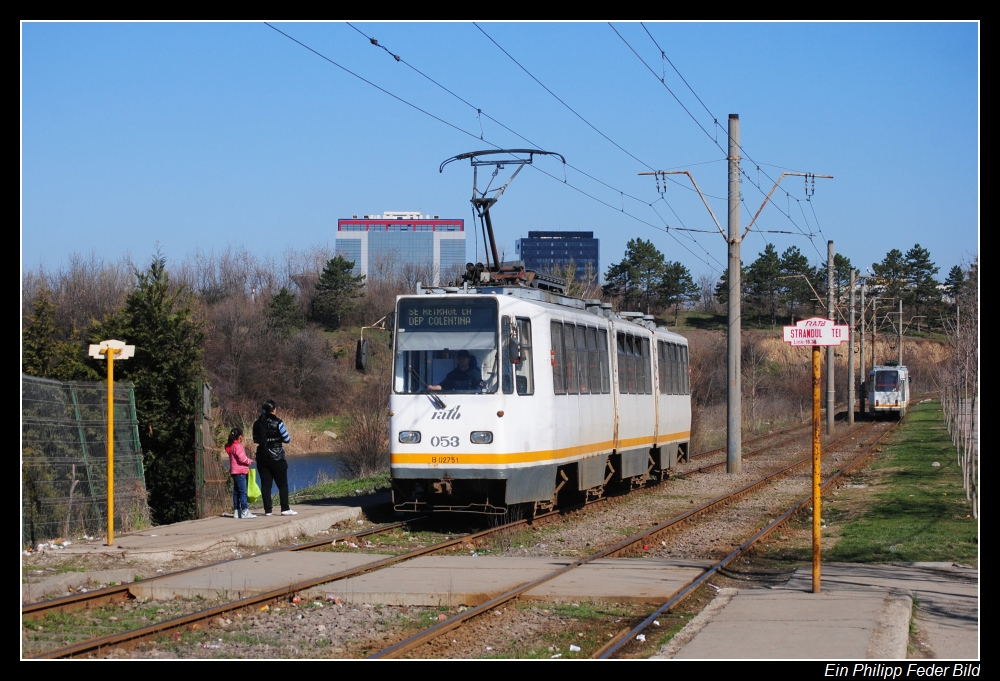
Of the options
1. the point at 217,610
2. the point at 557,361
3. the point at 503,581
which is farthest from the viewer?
the point at 557,361

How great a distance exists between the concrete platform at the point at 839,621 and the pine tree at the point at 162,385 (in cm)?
1649

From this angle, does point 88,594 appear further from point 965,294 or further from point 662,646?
point 965,294

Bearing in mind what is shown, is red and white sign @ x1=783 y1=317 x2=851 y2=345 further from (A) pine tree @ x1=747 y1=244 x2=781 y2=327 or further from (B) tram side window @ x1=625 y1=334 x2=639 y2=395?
(A) pine tree @ x1=747 y1=244 x2=781 y2=327

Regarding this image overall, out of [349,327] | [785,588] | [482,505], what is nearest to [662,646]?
[785,588]

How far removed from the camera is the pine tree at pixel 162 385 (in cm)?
2602

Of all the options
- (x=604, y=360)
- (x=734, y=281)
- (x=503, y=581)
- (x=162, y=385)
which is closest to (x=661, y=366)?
(x=734, y=281)

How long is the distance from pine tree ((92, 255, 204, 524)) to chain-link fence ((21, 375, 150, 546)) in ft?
25.6

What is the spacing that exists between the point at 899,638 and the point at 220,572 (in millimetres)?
6779

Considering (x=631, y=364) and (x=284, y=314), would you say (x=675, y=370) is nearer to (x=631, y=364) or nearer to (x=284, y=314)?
(x=631, y=364)

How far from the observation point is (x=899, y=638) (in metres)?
8.05

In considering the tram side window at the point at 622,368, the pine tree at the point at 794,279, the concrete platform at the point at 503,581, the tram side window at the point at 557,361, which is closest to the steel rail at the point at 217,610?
the concrete platform at the point at 503,581

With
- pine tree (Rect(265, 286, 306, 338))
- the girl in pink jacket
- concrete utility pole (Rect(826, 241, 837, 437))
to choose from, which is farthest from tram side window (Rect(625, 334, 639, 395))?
pine tree (Rect(265, 286, 306, 338))

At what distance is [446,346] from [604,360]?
4.59 metres

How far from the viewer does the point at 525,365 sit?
51.3ft
